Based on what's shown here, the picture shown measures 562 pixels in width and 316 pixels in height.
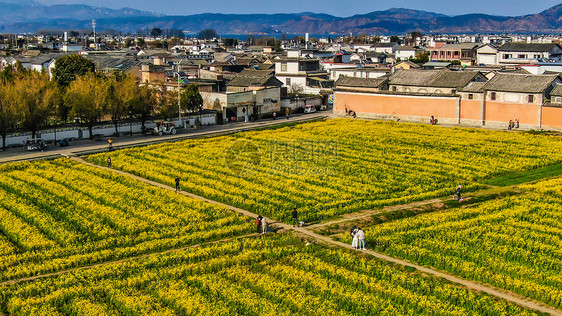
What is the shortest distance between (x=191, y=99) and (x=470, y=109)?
2783 centimetres

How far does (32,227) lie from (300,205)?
12970 mm

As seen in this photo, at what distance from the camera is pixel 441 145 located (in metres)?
47.7

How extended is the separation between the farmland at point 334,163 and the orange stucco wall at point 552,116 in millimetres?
5340

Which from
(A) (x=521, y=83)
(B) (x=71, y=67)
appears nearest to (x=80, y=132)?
(B) (x=71, y=67)

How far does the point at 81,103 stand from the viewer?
49875 millimetres

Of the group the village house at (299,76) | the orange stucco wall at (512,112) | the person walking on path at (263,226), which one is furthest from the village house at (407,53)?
the person walking on path at (263,226)

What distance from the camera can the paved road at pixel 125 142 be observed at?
44.1 metres

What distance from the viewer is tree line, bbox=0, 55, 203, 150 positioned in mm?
46156

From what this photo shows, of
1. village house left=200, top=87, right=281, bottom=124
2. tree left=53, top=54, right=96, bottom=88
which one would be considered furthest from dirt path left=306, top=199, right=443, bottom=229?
tree left=53, top=54, right=96, bottom=88

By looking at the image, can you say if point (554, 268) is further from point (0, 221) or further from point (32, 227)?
point (0, 221)

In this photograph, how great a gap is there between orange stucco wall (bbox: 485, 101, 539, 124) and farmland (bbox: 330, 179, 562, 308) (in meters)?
25.6

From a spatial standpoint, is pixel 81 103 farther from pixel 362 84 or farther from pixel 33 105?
pixel 362 84

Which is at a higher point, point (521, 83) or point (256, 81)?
point (256, 81)

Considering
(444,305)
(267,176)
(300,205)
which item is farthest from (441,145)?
(444,305)
